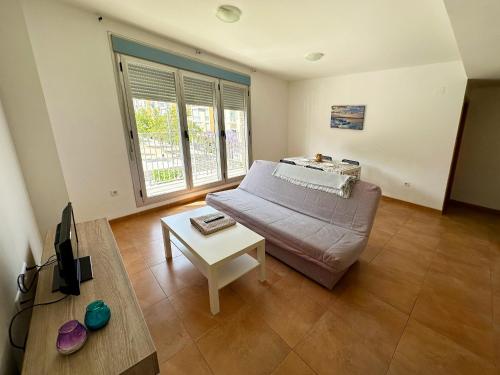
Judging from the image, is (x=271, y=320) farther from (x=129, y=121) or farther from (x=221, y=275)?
(x=129, y=121)

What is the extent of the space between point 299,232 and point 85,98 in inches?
109

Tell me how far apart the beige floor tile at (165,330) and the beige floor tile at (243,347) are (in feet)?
0.44

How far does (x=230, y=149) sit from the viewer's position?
4070mm

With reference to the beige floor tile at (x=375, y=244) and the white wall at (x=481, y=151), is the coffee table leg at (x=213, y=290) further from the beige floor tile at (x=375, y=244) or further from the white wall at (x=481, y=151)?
the white wall at (x=481, y=151)

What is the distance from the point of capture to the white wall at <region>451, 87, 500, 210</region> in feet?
10.1

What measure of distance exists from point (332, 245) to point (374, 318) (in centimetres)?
54

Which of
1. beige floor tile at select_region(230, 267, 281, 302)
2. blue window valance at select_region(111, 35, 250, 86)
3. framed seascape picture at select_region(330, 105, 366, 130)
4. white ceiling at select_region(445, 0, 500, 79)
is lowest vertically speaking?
beige floor tile at select_region(230, 267, 281, 302)

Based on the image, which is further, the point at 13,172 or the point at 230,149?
the point at 230,149

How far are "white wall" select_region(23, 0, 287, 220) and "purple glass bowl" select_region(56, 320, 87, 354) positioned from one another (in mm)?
2189

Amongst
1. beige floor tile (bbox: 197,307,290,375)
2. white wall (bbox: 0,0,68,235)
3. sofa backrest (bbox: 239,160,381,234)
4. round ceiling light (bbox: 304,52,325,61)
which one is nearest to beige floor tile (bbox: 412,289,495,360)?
sofa backrest (bbox: 239,160,381,234)

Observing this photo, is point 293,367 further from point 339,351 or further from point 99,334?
point 99,334

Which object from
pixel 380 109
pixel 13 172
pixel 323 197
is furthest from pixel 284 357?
pixel 380 109

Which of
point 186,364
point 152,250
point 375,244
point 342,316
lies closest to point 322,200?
point 375,244

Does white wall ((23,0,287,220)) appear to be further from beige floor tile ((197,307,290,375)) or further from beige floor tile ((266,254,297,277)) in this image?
beige floor tile ((197,307,290,375))
